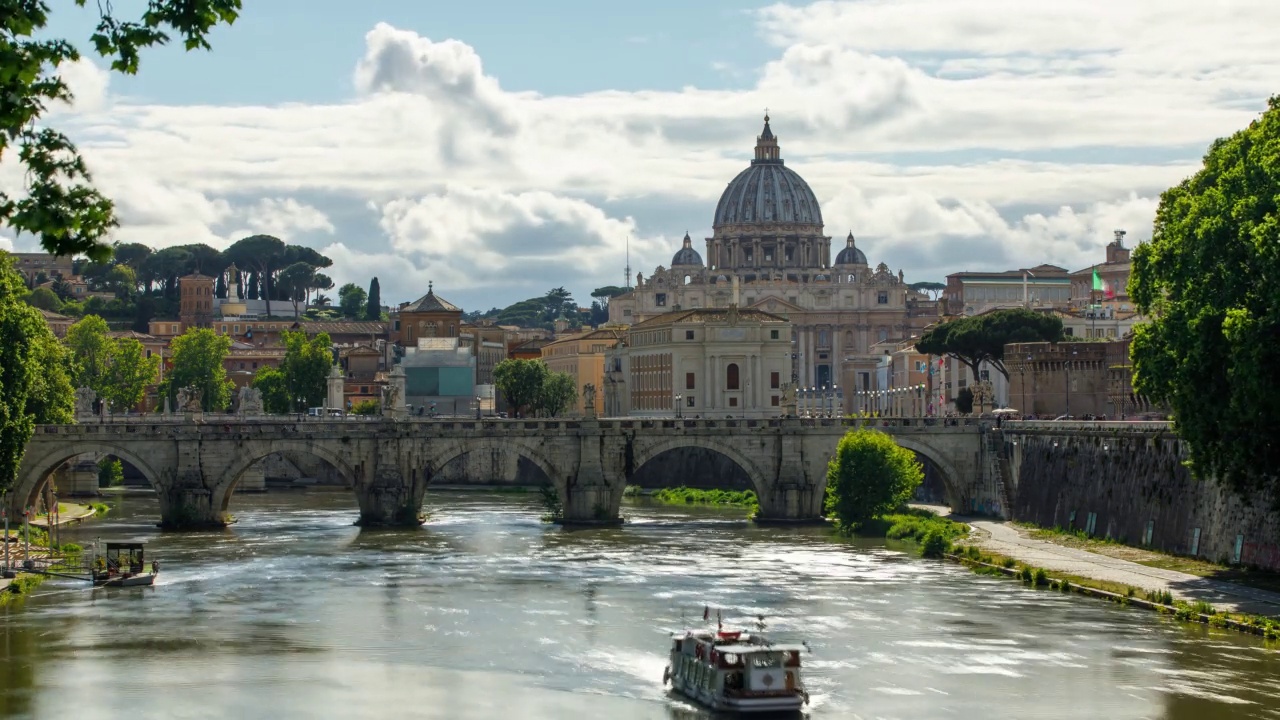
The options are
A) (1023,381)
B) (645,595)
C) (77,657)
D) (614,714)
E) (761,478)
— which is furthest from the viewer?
(1023,381)

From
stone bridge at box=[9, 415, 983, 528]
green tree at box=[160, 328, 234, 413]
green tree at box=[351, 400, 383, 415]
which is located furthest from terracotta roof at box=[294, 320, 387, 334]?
stone bridge at box=[9, 415, 983, 528]

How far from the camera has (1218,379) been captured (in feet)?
169

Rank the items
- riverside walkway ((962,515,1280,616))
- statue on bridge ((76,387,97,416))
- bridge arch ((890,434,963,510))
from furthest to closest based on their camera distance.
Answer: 1. statue on bridge ((76,387,97,416))
2. bridge arch ((890,434,963,510))
3. riverside walkway ((962,515,1280,616))

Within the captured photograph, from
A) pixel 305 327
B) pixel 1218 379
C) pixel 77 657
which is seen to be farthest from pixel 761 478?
pixel 305 327

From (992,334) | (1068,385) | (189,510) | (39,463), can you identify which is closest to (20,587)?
(189,510)

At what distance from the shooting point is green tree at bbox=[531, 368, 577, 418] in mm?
144750

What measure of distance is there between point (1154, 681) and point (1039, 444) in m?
36.7

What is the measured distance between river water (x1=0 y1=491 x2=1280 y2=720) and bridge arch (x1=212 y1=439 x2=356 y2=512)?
883 centimetres

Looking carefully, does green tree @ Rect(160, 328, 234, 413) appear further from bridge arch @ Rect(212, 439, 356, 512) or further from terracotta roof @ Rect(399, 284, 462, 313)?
bridge arch @ Rect(212, 439, 356, 512)

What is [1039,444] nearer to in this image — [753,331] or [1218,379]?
[1218,379]

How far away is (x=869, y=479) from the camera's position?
77875 millimetres

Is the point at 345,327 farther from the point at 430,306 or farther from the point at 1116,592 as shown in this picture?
the point at 1116,592

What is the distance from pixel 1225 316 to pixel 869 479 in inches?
1107

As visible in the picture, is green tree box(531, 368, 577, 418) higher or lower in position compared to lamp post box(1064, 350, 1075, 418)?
higher
